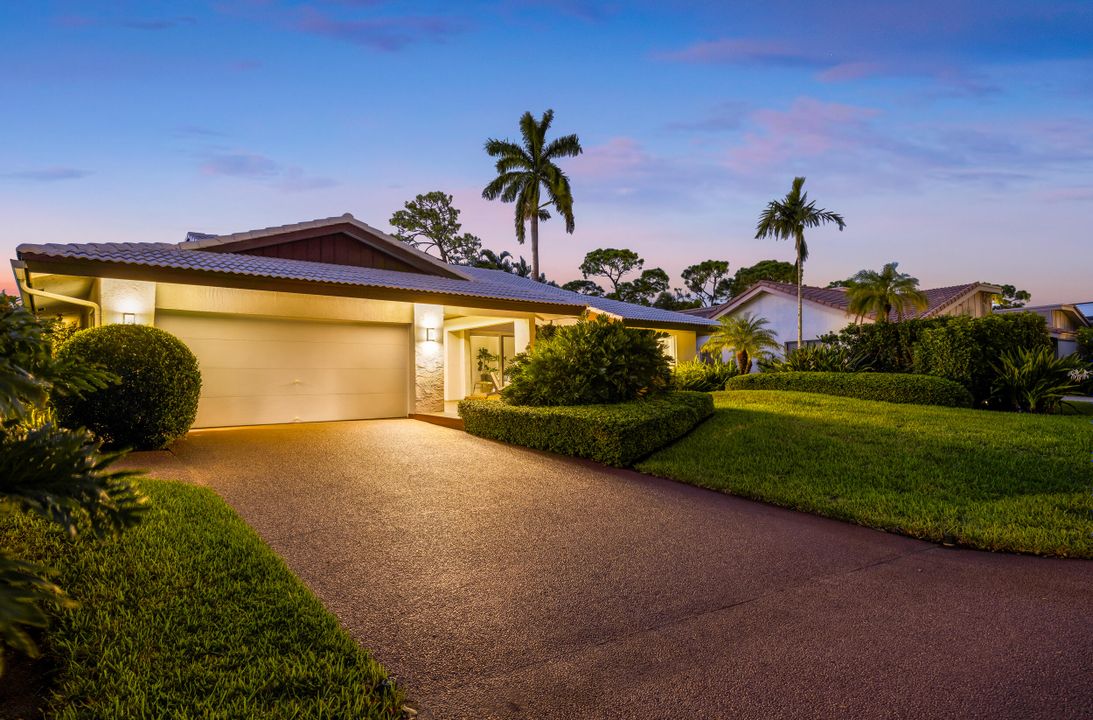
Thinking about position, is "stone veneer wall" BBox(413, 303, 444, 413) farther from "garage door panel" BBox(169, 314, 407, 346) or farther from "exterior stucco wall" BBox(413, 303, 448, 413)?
"garage door panel" BBox(169, 314, 407, 346)

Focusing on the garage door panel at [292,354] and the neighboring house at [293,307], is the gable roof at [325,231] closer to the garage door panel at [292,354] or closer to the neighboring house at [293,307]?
the neighboring house at [293,307]

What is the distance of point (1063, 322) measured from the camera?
102 ft

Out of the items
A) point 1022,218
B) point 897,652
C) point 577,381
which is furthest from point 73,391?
point 1022,218

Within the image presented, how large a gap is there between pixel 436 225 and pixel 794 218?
2133 cm

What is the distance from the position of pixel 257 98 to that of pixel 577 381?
325 inches

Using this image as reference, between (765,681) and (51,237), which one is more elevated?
(51,237)

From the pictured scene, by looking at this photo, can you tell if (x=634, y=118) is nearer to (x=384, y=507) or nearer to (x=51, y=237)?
(x=384, y=507)

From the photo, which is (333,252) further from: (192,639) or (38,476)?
(38,476)

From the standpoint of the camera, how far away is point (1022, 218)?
54.6 ft

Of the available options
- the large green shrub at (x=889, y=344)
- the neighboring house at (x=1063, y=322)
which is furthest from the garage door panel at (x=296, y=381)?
the neighboring house at (x=1063, y=322)

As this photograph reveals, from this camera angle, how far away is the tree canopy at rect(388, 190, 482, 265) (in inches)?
1423

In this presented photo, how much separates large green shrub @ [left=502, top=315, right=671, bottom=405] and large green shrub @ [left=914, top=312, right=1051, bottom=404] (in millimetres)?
6464

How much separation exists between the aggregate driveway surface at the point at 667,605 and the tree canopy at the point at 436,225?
3111 cm

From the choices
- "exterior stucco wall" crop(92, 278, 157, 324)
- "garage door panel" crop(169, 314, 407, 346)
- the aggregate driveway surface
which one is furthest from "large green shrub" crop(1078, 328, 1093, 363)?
"exterior stucco wall" crop(92, 278, 157, 324)
